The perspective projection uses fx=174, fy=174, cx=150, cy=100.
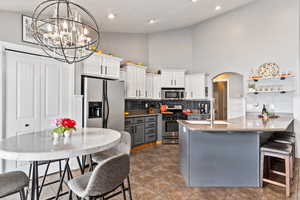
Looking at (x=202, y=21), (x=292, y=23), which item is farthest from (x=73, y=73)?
(x=292, y=23)

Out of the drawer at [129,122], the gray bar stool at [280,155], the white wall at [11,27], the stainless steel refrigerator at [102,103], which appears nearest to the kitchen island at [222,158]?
the gray bar stool at [280,155]

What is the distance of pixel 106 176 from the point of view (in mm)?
1323

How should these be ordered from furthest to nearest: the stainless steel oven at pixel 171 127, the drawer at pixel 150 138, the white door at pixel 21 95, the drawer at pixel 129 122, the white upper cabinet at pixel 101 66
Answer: the stainless steel oven at pixel 171 127 < the drawer at pixel 150 138 < the drawer at pixel 129 122 < the white upper cabinet at pixel 101 66 < the white door at pixel 21 95

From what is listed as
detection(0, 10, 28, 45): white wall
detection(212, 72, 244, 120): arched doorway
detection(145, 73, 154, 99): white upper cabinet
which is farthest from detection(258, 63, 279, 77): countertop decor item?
detection(0, 10, 28, 45): white wall

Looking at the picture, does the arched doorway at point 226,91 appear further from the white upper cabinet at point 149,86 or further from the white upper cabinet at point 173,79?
the white upper cabinet at point 149,86

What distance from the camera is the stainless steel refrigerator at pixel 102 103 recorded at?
341cm

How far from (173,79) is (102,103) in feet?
8.63

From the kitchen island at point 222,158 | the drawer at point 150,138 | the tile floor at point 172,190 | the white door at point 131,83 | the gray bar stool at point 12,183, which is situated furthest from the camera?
the drawer at point 150,138

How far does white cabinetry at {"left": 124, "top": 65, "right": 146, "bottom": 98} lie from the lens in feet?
16.0

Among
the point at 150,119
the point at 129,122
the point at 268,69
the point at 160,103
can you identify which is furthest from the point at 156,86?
the point at 268,69

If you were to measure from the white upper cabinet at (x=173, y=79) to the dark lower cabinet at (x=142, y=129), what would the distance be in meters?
1.14

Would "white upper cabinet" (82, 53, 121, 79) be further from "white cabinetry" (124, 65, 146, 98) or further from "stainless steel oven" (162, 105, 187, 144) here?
"stainless steel oven" (162, 105, 187, 144)

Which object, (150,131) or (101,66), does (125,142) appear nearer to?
(101,66)

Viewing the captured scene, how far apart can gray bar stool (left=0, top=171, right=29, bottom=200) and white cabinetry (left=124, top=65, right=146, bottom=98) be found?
3409 millimetres
